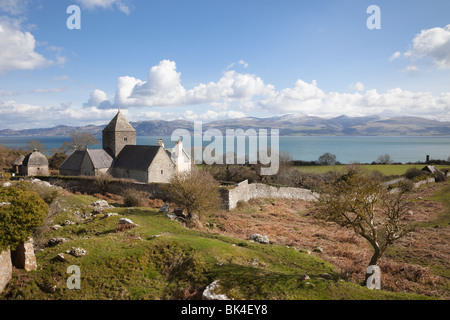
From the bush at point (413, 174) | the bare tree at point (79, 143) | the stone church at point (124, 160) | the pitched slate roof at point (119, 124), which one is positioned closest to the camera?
the stone church at point (124, 160)

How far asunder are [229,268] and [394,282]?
27.6ft

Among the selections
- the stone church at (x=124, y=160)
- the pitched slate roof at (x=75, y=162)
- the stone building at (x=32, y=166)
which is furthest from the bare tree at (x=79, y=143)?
the stone church at (x=124, y=160)

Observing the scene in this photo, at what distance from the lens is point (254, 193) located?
1516 inches

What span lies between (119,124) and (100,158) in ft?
21.0

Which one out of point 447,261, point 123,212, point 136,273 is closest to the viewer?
point 136,273

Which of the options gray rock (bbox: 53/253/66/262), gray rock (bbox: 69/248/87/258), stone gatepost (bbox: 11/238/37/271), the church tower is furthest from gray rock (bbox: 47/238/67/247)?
the church tower

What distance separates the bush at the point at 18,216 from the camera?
1023cm

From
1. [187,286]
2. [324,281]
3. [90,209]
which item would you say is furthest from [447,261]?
[90,209]

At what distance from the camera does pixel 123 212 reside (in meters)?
22.0

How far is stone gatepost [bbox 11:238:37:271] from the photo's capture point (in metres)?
11.1

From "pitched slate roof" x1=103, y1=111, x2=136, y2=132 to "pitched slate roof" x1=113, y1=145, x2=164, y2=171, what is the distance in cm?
306

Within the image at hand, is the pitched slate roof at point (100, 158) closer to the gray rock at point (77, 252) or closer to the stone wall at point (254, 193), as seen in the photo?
the stone wall at point (254, 193)

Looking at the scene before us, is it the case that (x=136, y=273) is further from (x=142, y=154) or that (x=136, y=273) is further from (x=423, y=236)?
(x=142, y=154)

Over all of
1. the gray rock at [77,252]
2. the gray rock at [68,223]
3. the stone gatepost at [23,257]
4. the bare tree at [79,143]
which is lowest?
the gray rock at [68,223]
